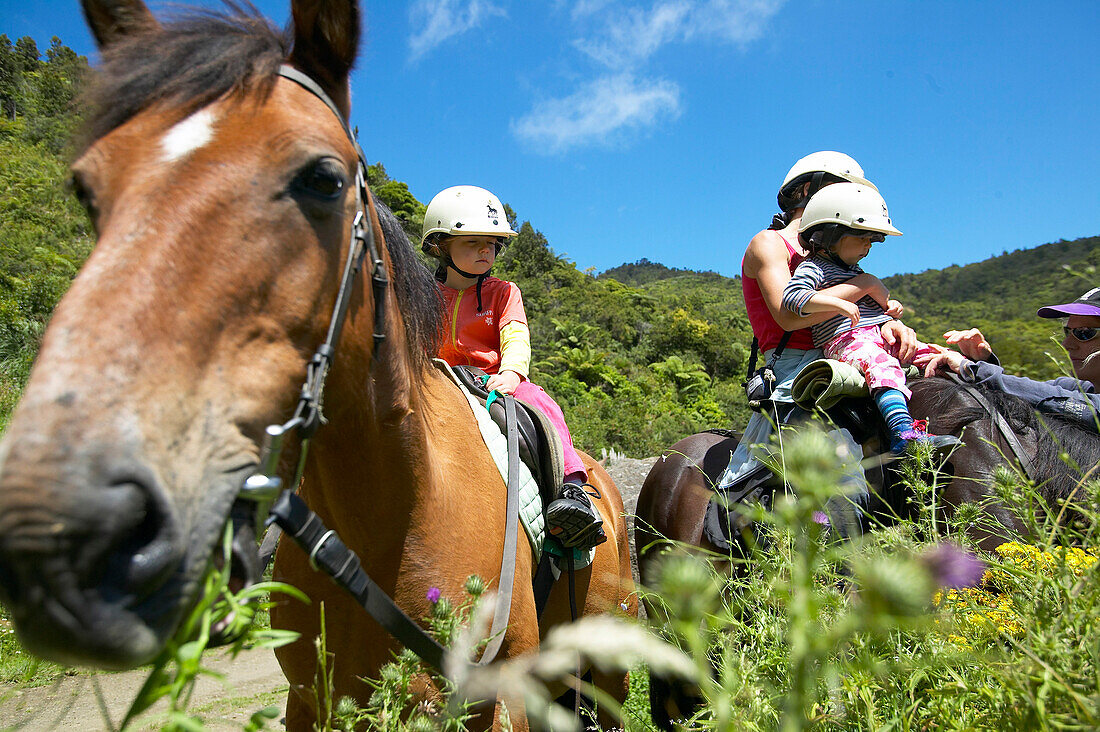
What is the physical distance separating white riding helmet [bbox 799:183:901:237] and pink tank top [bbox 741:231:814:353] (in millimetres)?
340

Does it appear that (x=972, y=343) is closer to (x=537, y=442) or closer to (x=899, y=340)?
(x=899, y=340)

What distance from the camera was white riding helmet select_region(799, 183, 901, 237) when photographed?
9.97 feet

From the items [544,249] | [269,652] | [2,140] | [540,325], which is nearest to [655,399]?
[540,325]

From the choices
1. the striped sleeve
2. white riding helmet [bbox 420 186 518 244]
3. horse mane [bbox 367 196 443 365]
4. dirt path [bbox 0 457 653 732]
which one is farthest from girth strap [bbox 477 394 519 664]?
dirt path [bbox 0 457 653 732]

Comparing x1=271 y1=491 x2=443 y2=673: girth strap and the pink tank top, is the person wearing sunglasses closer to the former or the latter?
the pink tank top

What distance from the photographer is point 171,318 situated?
1.04 meters

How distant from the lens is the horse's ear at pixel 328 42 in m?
1.59

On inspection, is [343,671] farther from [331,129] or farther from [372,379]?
[331,129]

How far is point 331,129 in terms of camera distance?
4.88ft

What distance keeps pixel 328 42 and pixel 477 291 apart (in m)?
2.01

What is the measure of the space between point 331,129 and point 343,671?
1.63 m

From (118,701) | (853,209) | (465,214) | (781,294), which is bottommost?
(118,701)

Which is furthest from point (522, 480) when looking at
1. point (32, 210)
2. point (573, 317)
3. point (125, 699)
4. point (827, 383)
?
point (573, 317)

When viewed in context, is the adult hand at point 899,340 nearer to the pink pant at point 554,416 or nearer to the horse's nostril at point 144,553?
the pink pant at point 554,416
